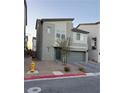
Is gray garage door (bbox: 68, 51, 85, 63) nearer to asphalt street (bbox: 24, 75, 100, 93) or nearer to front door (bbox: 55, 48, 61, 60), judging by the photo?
front door (bbox: 55, 48, 61, 60)

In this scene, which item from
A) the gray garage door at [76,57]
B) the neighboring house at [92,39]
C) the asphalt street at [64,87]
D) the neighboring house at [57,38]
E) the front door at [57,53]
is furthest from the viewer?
Answer: the neighboring house at [92,39]

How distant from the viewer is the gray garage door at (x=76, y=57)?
15.7 meters

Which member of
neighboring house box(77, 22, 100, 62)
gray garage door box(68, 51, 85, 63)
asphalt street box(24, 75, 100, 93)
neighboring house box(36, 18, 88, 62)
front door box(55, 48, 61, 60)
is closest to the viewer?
asphalt street box(24, 75, 100, 93)

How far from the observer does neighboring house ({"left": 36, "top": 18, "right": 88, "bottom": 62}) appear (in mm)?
14703

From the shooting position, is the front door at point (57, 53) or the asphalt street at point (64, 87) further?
the front door at point (57, 53)

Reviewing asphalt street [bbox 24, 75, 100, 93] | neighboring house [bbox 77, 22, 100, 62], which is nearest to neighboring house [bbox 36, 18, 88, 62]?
neighboring house [bbox 77, 22, 100, 62]

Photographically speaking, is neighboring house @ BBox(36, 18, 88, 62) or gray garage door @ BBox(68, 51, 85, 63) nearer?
neighboring house @ BBox(36, 18, 88, 62)

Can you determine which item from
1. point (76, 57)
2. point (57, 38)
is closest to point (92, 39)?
point (76, 57)

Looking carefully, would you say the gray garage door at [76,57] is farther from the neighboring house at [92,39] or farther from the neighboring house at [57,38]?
the neighboring house at [92,39]

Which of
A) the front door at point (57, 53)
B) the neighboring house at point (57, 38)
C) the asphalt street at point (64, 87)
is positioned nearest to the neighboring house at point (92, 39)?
the neighboring house at point (57, 38)
